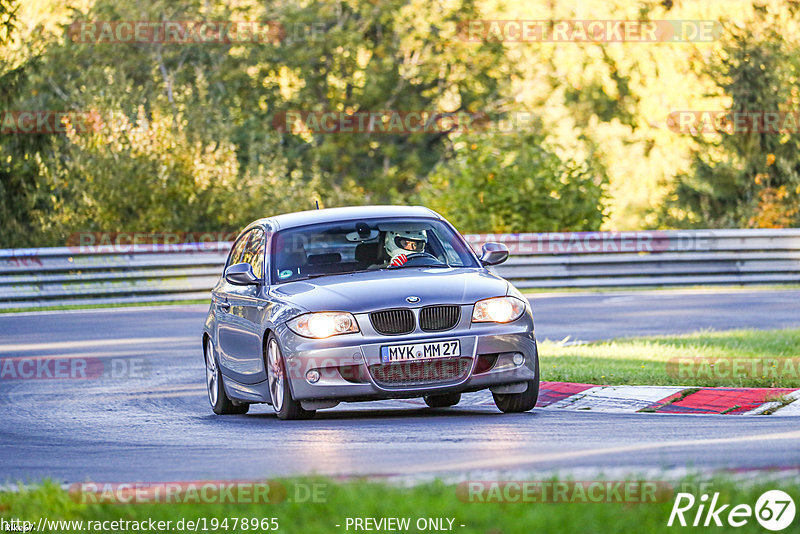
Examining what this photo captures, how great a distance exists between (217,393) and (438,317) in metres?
2.76

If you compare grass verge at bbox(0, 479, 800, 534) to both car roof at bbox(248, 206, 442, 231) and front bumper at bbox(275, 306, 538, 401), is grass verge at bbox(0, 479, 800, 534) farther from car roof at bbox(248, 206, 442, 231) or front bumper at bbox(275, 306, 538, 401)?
car roof at bbox(248, 206, 442, 231)

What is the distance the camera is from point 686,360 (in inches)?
534

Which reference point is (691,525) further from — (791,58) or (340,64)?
(340,64)

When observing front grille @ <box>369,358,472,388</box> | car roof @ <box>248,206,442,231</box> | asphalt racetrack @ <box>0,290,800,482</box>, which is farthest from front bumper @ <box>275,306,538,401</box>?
car roof @ <box>248,206,442,231</box>

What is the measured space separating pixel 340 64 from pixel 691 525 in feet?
142

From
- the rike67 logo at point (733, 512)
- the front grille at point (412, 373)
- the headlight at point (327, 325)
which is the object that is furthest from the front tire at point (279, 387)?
the rike67 logo at point (733, 512)

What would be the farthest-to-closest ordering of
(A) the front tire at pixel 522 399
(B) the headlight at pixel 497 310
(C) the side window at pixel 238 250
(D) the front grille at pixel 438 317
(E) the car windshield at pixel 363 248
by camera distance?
(C) the side window at pixel 238 250 < (E) the car windshield at pixel 363 248 < (A) the front tire at pixel 522 399 < (B) the headlight at pixel 497 310 < (D) the front grille at pixel 438 317

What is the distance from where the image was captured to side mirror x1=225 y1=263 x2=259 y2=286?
11.3 metres

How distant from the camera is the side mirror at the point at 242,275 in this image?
1130cm

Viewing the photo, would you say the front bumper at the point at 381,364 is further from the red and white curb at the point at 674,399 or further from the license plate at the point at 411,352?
the red and white curb at the point at 674,399

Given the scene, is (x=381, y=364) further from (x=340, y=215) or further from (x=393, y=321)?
(x=340, y=215)

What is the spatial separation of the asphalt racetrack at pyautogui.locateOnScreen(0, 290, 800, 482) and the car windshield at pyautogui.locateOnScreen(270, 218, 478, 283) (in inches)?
45.0

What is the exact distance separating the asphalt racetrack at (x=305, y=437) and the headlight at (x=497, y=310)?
70cm

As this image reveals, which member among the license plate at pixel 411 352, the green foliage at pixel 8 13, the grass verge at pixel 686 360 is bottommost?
the grass verge at pixel 686 360
